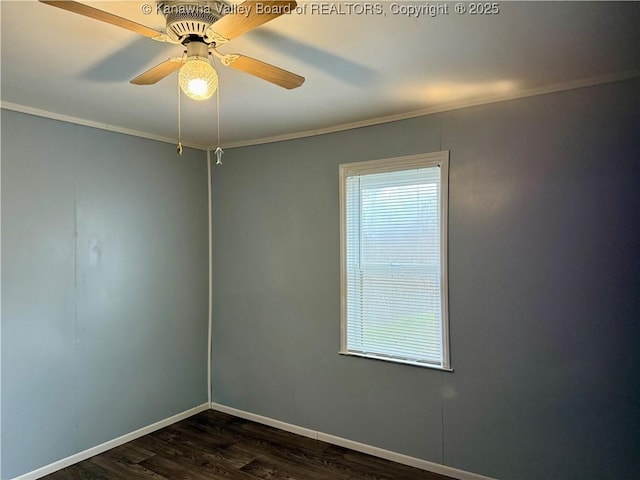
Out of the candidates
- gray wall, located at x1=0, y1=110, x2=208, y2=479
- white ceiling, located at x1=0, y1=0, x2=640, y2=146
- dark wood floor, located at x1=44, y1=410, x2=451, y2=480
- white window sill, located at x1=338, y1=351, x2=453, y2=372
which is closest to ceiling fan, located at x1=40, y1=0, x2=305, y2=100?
white ceiling, located at x1=0, y1=0, x2=640, y2=146

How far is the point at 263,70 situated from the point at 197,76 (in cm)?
32

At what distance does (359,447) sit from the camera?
11.1ft

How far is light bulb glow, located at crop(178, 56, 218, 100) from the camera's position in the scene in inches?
65.5

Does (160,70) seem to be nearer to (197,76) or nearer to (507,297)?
(197,76)

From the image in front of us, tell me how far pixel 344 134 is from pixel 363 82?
0.93m

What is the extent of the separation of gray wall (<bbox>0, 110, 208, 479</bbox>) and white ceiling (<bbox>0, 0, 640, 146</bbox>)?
0.42 meters

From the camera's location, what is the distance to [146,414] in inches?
147

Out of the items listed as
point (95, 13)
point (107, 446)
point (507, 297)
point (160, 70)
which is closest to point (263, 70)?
point (160, 70)

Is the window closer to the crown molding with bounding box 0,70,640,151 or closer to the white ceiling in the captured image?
the crown molding with bounding box 0,70,640,151

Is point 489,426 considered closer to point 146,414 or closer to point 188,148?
point 146,414

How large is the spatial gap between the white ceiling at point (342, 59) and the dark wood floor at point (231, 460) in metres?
2.49

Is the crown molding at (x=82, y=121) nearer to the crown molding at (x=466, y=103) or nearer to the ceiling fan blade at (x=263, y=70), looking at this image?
the crown molding at (x=466, y=103)

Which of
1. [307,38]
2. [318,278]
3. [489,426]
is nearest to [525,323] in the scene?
[489,426]

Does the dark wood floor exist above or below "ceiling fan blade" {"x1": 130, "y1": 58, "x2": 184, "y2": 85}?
below
